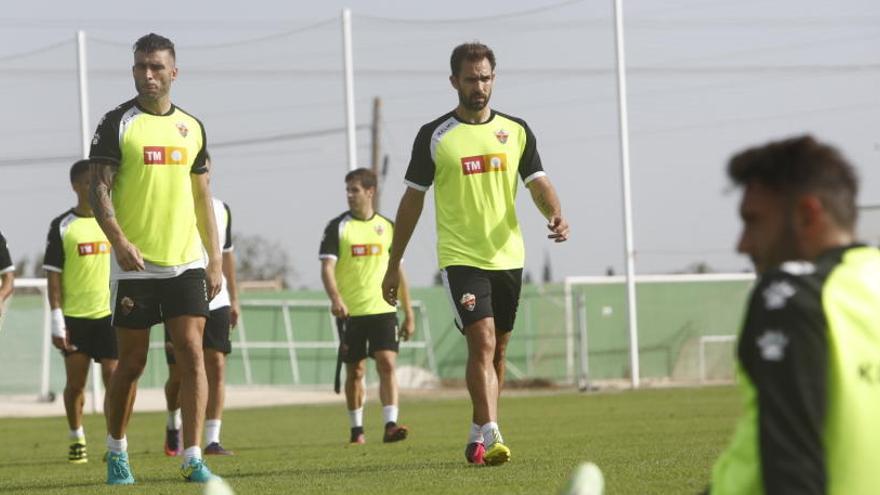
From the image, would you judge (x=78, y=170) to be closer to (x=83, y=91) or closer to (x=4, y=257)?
(x=4, y=257)

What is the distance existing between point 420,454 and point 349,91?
18.6m

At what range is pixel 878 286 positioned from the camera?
316 centimetres

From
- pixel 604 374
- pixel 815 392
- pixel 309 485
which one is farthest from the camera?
pixel 604 374

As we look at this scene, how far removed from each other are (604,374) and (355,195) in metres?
25.8

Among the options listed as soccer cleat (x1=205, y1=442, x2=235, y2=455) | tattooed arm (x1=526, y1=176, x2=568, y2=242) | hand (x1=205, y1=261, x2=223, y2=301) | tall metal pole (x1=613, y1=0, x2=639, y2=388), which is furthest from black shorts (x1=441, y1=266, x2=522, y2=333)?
tall metal pole (x1=613, y1=0, x2=639, y2=388)

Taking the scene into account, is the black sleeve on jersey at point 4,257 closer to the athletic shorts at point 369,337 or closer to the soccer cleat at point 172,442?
the soccer cleat at point 172,442

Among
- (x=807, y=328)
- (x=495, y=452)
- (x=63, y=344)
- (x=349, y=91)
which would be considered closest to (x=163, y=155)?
(x=495, y=452)

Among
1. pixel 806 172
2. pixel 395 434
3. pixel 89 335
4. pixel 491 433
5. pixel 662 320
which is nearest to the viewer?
pixel 806 172

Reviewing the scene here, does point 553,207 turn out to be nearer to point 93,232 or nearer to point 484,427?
point 484,427

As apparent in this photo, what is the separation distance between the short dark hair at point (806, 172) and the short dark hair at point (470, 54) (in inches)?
251

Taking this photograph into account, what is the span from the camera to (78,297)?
13.0m

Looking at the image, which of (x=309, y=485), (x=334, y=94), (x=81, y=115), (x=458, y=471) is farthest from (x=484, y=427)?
(x=334, y=94)

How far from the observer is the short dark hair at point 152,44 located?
8539 mm

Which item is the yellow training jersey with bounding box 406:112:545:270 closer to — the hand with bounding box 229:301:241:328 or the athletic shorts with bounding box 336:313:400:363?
the hand with bounding box 229:301:241:328
